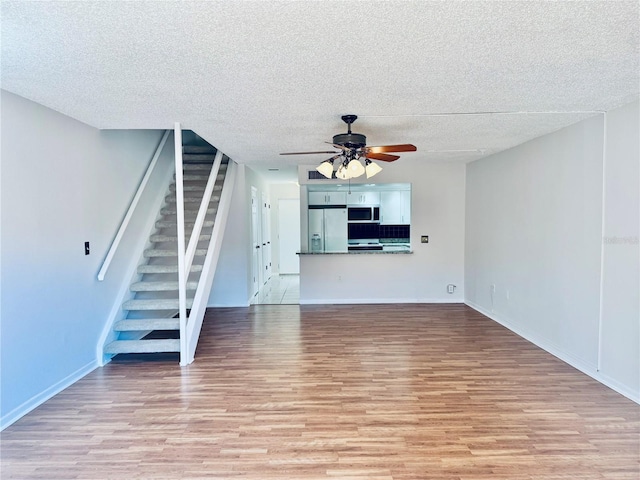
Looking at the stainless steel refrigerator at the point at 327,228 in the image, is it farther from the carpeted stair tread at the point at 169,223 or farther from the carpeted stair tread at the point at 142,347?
the carpeted stair tread at the point at 142,347

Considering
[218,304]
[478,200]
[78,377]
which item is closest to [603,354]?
[478,200]

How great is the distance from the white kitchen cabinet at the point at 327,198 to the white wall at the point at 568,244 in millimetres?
3061

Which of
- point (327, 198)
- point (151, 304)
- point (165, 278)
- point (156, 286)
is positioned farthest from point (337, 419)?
point (327, 198)

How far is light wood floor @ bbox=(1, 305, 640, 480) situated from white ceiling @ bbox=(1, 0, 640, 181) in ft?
7.87

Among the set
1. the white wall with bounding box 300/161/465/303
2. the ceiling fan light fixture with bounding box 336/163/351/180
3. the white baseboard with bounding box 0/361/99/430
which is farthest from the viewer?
the white wall with bounding box 300/161/465/303

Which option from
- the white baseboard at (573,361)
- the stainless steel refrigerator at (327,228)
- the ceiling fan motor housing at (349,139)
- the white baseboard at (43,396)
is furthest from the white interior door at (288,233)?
the ceiling fan motor housing at (349,139)

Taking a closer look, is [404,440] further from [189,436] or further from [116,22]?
[116,22]

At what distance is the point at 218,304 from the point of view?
6191mm

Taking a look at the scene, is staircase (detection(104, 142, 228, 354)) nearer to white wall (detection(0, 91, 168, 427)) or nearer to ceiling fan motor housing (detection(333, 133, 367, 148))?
white wall (detection(0, 91, 168, 427))

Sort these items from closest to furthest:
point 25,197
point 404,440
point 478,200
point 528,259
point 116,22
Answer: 1. point 116,22
2. point 404,440
3. point 25,197
4. point 528,259
5. point 478,200

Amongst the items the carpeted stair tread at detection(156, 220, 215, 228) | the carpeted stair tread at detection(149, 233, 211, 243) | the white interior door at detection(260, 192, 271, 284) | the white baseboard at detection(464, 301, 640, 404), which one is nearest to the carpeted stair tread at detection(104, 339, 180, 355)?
the carpeted stair tread at detection(149, 233, 211, 243)

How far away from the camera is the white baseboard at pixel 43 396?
262 cm

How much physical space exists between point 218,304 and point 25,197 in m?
3.74

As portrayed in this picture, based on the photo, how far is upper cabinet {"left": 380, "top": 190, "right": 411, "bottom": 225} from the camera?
24.4 ft
